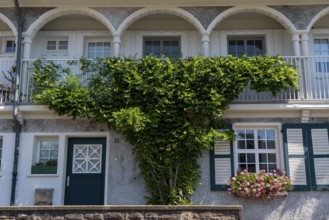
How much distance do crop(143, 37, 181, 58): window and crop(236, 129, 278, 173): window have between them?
10.3ft

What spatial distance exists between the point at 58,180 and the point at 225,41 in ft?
18.9

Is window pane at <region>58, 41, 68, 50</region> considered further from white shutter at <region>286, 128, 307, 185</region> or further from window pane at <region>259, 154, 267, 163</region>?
white shutter at <region>286, 128, 307, 185</region>

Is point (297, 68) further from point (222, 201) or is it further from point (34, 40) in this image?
point (34, 40)

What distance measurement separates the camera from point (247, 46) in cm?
1244

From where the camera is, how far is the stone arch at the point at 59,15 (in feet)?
37.4

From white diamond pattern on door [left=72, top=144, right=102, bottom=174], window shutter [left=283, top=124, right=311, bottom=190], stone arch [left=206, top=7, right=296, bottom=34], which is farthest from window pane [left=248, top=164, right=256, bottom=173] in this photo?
white diamond pattern on door [left=72, top=144, right=102, bottom=174]

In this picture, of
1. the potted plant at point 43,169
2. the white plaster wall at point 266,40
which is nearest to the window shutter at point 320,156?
the white plaster wall at point 266,40

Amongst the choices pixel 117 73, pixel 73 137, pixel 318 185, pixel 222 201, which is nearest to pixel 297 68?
pixel 318 185

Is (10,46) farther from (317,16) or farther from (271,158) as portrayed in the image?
(317,16)

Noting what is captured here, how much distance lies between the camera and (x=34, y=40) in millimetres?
12289

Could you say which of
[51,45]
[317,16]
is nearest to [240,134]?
[317,16]

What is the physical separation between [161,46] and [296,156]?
4.73 metres

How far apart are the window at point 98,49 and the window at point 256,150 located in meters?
4.30

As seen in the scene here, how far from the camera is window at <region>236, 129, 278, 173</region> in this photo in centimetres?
1062
